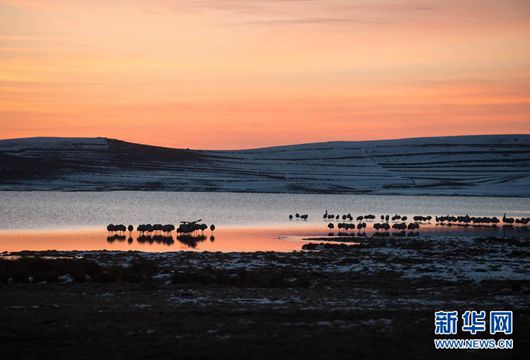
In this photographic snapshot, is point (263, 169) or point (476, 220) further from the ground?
point (263, 169)

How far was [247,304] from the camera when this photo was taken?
58.9 feet

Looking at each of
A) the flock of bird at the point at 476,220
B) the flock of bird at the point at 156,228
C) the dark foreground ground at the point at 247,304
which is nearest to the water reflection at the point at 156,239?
the flock of bird at the point at 156,228

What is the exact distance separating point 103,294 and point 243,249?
20040 millimetres

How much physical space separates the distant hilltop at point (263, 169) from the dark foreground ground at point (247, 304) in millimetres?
102233

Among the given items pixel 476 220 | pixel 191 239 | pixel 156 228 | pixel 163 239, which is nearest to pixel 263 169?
pixel 476 220

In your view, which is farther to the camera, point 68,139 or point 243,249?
point 68,139

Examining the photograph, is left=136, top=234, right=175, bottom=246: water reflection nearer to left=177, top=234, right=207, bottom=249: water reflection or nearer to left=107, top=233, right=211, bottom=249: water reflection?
left=107, top=233, right=211, bottom=249: water reflection

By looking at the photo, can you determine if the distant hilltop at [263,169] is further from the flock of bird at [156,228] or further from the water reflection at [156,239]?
the water reflection at [156,239]

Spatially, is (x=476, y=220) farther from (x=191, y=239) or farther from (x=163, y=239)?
(x=163, y=239)

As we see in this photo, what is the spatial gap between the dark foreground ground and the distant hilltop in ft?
335

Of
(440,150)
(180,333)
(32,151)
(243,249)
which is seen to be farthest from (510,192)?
(180,333)

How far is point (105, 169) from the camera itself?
151375mm

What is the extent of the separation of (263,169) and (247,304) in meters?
151

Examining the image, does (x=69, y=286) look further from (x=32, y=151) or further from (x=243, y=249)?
(x=32, y=151)
